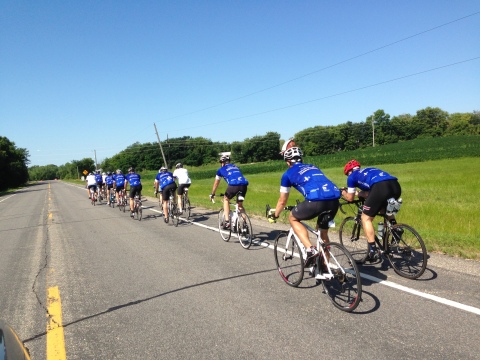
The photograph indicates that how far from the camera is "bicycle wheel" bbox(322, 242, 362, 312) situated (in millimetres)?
3836

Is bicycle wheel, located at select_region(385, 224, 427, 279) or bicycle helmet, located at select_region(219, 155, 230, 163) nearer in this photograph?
bicycle wheel, located at select_region(385, 224, 427, 279)

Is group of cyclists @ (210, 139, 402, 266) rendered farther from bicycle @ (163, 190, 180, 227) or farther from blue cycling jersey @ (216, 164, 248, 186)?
bicycle @ (163, 190, 180, 227)

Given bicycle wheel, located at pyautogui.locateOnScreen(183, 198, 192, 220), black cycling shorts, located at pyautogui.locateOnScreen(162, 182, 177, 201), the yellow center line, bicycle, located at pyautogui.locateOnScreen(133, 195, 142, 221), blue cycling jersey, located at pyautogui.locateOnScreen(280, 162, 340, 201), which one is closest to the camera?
the yellow center line

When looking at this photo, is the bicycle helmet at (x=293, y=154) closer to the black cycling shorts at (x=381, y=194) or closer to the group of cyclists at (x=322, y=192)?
the group of cyclists at (x=322, y=192)

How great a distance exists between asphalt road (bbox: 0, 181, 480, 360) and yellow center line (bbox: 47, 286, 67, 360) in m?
0.05

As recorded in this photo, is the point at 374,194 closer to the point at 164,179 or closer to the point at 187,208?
the point at 164,179

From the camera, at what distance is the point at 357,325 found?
3.52 m

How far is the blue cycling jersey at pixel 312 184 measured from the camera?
4.28m

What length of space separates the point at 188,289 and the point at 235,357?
2.02 m

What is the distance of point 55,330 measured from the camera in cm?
380

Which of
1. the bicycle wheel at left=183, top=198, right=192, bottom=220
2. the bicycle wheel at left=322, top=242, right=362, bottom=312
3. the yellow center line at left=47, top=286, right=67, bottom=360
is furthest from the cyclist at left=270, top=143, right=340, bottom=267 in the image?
the bicycle wheel at left=183, top=198, right=192, bottom=220

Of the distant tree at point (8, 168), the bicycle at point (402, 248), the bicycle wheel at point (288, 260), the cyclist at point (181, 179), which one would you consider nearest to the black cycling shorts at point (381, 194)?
the bicycle at point (402, 248)

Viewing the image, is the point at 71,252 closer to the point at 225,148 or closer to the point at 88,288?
the point at 88,288

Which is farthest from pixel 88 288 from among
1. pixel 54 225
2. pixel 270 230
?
pixel 54 225
